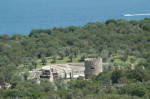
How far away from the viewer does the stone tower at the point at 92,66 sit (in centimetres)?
3691

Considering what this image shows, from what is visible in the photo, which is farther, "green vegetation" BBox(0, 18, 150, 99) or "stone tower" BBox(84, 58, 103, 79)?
"stone tower" BBox(84, 58, 103, 79)

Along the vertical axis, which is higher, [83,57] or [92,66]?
[92,66]

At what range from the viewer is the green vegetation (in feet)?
103

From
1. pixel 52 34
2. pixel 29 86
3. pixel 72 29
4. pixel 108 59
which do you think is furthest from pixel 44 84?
pixel 72 29

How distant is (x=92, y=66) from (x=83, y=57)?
13.5m

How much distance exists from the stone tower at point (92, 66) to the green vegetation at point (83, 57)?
0.60 meters

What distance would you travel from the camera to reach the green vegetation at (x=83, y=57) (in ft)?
103

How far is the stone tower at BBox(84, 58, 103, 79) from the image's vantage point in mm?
36906

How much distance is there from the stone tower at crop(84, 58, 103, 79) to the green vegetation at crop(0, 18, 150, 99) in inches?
23.6

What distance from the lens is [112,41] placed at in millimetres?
60344

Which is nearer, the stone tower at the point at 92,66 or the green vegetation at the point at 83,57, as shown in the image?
the green vegetation at the point at 83,57

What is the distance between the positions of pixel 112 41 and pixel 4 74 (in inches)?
781

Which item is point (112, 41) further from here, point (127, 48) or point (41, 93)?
point (41, 93)

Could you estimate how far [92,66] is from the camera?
3716 centimetres
